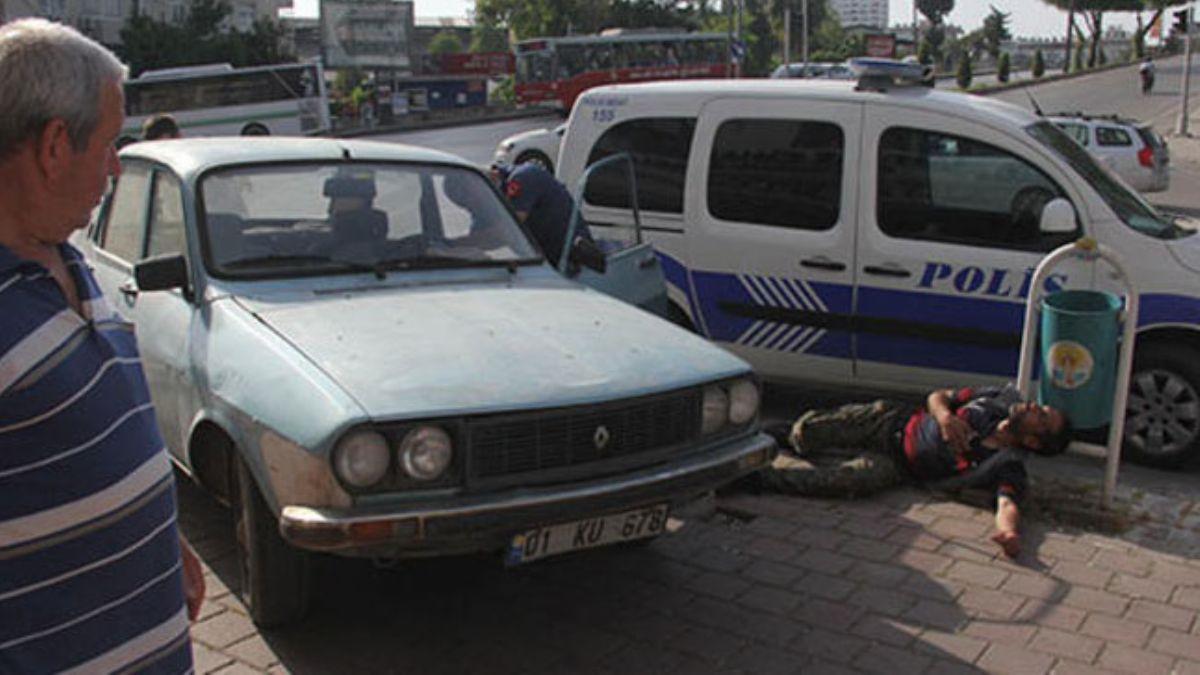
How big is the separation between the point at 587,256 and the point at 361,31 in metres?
63.0

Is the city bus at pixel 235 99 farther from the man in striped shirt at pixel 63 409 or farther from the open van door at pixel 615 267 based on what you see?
the man in striped shirt at pixel 63 409

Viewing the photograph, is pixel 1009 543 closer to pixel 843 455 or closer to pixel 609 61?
pixel 843 455

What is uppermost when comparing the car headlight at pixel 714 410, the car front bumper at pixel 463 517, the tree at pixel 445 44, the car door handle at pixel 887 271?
the tree at pixel 445 44

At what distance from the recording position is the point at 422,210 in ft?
16.8

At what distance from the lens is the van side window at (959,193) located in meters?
6.13

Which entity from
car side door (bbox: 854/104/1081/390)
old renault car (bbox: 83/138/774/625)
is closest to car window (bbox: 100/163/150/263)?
old renault car (bbox: 83/138/774/625)

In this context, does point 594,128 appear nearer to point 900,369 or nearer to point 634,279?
point 634,279

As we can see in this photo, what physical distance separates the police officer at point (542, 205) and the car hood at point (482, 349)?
5.29 feet

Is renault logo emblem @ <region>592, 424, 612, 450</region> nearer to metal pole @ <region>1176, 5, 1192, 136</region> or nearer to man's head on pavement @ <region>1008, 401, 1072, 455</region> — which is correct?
man's head on pavement @ <region>1008, 401, 1072, 455</region>

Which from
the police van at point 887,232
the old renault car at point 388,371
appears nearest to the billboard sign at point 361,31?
the police van at point 887,232

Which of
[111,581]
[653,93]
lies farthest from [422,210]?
[111,581]

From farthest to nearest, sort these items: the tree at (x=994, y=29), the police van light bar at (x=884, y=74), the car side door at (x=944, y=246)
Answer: the tree at (x=994, y=29) → the police van light bar at (x=884, y=74) → the car side door at (x=944, y=246)

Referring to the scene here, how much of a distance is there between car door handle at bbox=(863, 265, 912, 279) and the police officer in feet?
5.10

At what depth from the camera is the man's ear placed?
5.78 feet
